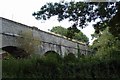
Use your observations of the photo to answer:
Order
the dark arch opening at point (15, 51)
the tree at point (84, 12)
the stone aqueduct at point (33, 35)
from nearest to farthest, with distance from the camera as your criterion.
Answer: the tree at point (84, 12)
the stone aqueduct at point (33, 35)
the dark arch opening at point (15, 51)

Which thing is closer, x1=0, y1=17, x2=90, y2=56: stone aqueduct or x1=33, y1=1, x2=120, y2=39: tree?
x1=33, y1=1, x2=120, y2=39: tree

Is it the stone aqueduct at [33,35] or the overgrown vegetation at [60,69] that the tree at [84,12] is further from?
the stone aqueduct at [33,35]

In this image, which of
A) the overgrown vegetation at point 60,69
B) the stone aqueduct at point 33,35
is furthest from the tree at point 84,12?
the stone aqueduct at point 33,35

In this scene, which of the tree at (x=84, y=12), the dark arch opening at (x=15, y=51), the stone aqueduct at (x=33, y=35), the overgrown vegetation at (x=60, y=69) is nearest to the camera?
the overgrown vegetation at (x=60, y=69)

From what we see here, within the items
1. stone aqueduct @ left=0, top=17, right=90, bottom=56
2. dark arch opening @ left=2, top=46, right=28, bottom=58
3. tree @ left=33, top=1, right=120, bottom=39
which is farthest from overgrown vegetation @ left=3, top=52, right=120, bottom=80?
dark arch opening @ left=2, top=46, right=28, bottom=58

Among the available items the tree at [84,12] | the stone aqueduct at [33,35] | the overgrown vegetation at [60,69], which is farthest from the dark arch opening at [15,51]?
the overgrown vegetation at [60,69]

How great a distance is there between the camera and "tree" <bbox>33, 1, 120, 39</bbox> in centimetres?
865

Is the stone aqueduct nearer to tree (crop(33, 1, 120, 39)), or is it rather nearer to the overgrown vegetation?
tree (crop(33, 1, 120, 39))

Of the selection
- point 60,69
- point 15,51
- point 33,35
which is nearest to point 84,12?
point 60,69

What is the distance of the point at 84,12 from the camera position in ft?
30.1

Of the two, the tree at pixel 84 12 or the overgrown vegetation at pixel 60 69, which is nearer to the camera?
the overgrown vegetation at pixel 60 69

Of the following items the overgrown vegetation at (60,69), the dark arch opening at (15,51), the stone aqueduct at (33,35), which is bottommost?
the overgrown vegetation at (60,69)

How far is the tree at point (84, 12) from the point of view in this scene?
28.4 feet

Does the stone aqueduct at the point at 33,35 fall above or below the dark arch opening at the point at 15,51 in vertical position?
above
